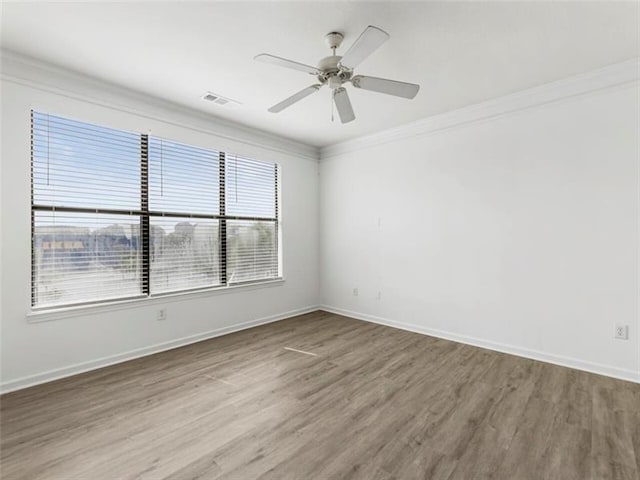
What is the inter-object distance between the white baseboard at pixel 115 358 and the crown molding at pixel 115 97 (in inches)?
99.5

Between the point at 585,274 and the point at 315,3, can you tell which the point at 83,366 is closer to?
the point at 315,3

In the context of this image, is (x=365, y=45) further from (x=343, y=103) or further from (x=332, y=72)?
(x=343, y=103)

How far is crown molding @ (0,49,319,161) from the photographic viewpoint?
263 cm

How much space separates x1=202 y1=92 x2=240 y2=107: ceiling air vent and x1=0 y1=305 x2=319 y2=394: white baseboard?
2.77m

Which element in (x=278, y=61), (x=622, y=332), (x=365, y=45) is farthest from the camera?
(x=622, y=332)

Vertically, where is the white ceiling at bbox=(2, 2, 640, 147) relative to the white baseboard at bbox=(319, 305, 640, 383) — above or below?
above

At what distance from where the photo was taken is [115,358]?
314cm

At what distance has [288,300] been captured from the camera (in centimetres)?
495

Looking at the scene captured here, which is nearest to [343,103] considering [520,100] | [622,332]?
[520,100]

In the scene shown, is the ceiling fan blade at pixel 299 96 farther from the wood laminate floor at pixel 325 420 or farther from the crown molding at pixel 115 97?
the wood laminate floor at pixel 325 420

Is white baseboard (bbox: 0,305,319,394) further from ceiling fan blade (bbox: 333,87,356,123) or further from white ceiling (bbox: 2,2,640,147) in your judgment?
ceiling fan blade (bbox: 333,87,356,123)

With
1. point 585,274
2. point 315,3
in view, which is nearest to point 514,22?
point 315,3

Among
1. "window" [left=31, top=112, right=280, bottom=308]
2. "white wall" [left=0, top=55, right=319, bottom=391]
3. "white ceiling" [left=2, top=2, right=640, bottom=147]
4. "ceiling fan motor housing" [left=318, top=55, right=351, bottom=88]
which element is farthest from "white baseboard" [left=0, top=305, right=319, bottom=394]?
"ceiling fan motor housing" [left=318, top=55, right=351, bottom=88]

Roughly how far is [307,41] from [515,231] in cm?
284
